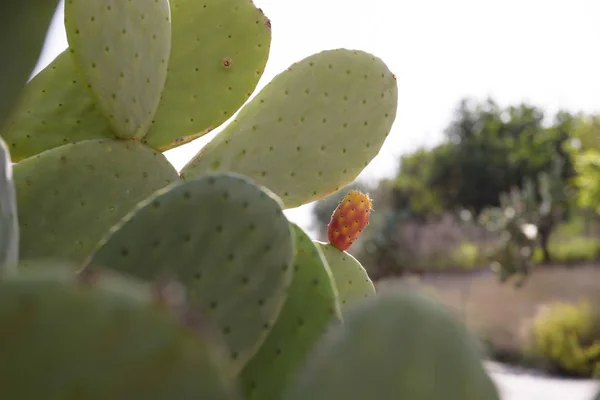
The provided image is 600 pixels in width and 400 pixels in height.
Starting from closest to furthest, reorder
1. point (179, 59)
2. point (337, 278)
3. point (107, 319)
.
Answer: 1. point (107, 319)
2. point (337, 278)
3. point (179, 59)

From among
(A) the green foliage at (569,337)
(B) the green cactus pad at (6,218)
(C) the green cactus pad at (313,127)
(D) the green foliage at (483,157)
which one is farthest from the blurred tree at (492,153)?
(B) the green cactus pad at (6,218)

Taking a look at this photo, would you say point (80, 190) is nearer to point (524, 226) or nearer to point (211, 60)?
point (211, 60)

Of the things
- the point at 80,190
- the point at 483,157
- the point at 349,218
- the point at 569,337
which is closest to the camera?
the point at 80,190

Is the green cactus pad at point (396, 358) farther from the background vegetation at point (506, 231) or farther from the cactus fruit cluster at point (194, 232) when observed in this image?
the background vegetation at point (506, 231)

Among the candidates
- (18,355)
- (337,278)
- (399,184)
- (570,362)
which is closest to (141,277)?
(18,355)

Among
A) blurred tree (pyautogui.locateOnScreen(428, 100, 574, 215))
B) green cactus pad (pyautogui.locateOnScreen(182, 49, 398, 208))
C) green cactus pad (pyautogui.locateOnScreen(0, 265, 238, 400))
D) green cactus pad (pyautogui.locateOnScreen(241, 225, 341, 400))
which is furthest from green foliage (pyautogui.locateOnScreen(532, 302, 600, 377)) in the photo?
green cactus pad (pyautogui.locateOnScreen(0, 265, 238, 400))

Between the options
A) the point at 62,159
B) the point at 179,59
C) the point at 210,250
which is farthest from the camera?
the point at 179,59

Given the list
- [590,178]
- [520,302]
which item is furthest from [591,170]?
[520,302]

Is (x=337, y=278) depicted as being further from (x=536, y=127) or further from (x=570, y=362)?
(x=536, y=127)
